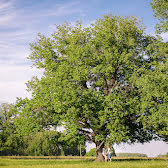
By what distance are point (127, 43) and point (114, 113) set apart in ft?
33.3

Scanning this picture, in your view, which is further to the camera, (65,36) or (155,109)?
(65,36)

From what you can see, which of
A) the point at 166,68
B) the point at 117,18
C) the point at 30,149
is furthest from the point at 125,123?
the point at 30,149

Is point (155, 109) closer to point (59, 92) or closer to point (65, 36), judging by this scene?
point (59, 92)

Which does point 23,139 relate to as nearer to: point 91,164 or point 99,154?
point 99,154

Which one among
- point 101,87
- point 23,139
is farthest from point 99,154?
point 23,139

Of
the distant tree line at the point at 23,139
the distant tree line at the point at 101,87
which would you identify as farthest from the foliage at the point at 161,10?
the distant tree line at the point at 23,139

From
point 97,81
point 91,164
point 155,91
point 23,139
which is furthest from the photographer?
point 23,139

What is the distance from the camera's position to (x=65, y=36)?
130 feet

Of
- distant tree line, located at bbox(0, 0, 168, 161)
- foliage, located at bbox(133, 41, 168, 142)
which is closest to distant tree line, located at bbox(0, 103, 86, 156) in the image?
distant tree line, located at bbox(0, 0, 168, 161)

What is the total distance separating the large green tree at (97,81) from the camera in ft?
106

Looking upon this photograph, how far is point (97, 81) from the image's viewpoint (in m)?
35.1

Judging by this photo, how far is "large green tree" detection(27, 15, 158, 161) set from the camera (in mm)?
32344

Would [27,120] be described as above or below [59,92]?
below

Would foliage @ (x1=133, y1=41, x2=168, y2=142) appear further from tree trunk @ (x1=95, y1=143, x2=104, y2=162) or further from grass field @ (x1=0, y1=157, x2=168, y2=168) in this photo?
tree trunk @ (x1=95, y1=143, x2=104, y2=162)
